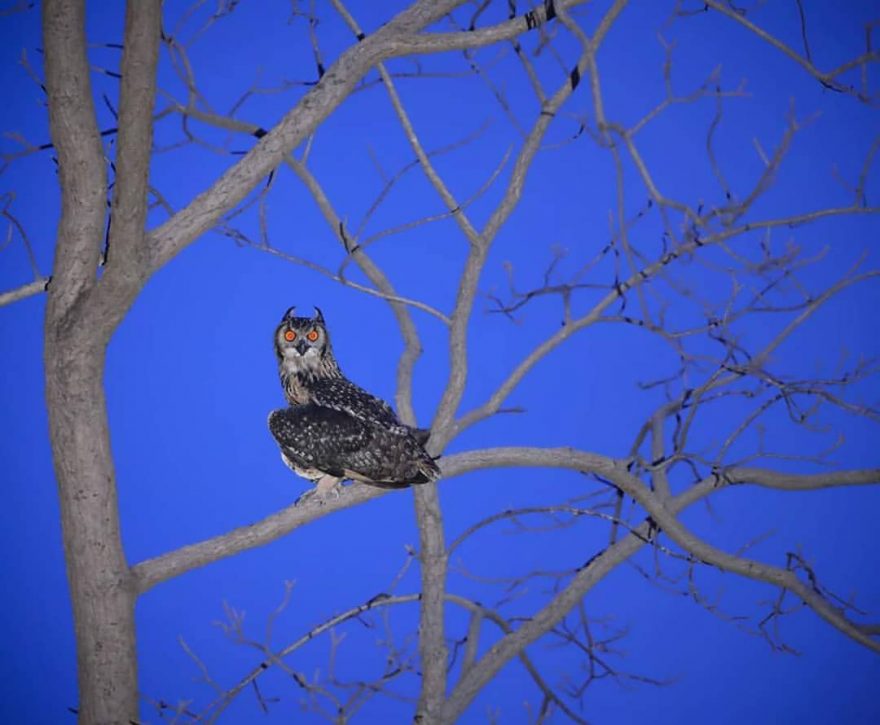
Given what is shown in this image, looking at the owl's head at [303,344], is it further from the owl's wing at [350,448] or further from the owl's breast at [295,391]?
the owl's wing at [350,448]

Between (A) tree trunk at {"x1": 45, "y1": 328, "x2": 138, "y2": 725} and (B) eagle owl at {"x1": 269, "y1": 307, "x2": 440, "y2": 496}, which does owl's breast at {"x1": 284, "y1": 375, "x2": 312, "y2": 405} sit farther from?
(A) tree trunk at {"x1": 45, "y1": 328, "x2": 138, "y2": 725}

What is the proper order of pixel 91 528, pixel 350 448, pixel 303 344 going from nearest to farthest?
pixel 91 528
pixel 350 448
pixel 303 344

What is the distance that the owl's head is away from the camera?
A: 2.80 m

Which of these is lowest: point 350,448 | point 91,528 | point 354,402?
point 91,528

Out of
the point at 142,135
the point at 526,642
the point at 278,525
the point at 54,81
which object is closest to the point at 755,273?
the point at 526,642

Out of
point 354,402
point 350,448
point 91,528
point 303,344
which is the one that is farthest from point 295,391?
point 91,528

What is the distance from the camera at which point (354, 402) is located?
2.69 m

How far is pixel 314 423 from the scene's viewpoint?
2.56 metres

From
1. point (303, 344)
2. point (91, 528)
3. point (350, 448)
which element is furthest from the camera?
point (303, 344)

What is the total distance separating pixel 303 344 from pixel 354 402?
0.27 metres

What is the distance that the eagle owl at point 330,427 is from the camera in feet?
8.09

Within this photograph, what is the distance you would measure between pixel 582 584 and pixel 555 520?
451mm

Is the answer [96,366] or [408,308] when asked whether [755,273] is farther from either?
[96,366]

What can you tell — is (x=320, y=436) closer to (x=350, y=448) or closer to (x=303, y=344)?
(x=350, y=448)
